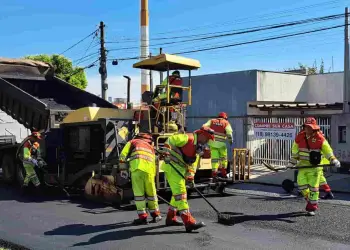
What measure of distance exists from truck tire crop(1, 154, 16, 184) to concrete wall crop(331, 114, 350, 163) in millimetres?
9149

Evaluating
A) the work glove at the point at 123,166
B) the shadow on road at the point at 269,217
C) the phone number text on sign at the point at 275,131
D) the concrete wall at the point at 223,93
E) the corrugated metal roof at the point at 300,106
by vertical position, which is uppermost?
the concrete wall at the point at 223,93

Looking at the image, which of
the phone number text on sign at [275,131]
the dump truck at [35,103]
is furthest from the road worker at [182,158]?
the phone number text on sign at [275,131]

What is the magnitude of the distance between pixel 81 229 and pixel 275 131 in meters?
9.43

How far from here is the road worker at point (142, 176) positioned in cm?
713

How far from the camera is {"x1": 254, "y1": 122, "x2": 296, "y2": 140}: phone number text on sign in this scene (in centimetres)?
1459

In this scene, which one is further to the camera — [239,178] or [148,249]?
[239,178]

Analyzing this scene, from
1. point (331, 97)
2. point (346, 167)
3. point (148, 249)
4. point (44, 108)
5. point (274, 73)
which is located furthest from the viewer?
point (331, 97)

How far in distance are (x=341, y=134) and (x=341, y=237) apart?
773cm

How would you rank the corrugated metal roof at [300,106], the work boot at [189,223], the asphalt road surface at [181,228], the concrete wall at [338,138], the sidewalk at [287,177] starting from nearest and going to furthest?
1. the asphalt road surface at [181,228]
2. the work boot at [189,223]
3. the sidewalk at [287,177]
4. the concrete wall at [338,138]
5. the corrugated metal roof at [300,106]

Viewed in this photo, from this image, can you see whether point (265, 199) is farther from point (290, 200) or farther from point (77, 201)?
point (77, 201)

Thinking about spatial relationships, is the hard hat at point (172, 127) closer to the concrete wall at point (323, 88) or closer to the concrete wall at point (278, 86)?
the concrete wall at point (278, 86)

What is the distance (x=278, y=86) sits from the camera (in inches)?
798

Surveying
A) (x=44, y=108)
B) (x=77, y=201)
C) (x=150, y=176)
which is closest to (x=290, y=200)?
(x=150, y=176)

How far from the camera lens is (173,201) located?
6840 millimetres
